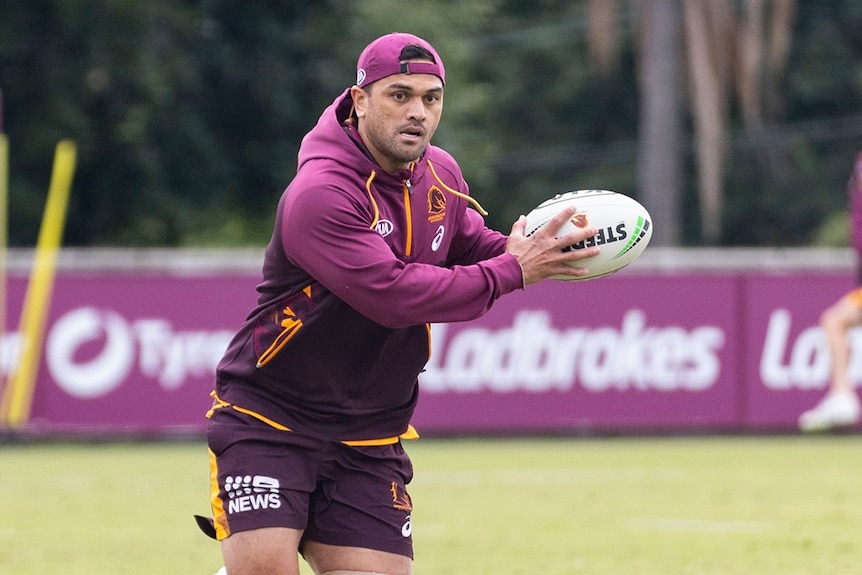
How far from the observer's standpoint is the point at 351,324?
5828 mm

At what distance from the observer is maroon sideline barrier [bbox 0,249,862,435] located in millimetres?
17828

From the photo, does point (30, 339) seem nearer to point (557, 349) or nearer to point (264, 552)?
point (557, 349)

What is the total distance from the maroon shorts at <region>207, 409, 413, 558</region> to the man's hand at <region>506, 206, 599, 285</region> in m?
0.88

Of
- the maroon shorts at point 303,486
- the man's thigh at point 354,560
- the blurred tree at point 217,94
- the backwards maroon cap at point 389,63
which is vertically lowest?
the man's thigh at point 354,560

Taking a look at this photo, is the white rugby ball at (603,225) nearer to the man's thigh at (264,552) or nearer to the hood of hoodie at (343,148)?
the hood of hoodie at (343,148)

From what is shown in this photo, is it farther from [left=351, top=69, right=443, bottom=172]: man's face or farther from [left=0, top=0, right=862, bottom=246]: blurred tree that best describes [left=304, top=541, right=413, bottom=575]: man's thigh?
[left=0, top=0, right=862, bottom=246]: blurred tree

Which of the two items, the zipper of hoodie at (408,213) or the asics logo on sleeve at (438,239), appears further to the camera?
the asics logo on sleeve at (438,239)

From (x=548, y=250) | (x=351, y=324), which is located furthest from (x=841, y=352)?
(x=351, y=324)

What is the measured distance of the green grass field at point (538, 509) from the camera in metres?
9.04

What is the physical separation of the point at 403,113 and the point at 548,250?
27.1 inches

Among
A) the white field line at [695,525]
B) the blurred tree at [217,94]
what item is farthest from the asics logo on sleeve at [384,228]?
the blurred tree at [217,94]

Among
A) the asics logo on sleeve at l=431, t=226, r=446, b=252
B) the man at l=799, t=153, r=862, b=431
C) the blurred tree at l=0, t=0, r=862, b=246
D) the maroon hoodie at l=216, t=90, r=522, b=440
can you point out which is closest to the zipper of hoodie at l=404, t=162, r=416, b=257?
the maroon hoodie at l=216, t=90, r=522, b=440

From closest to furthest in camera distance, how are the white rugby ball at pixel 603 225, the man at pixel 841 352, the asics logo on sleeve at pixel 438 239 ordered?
the white rugby ball at pixel 603 225, the asics logo on sleeve at pixel 438 239, the man at pixel 841 352

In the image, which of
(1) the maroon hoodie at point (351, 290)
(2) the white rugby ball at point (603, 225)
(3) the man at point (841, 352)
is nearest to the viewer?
(1) the maroon hoodie at point (351, 290)
